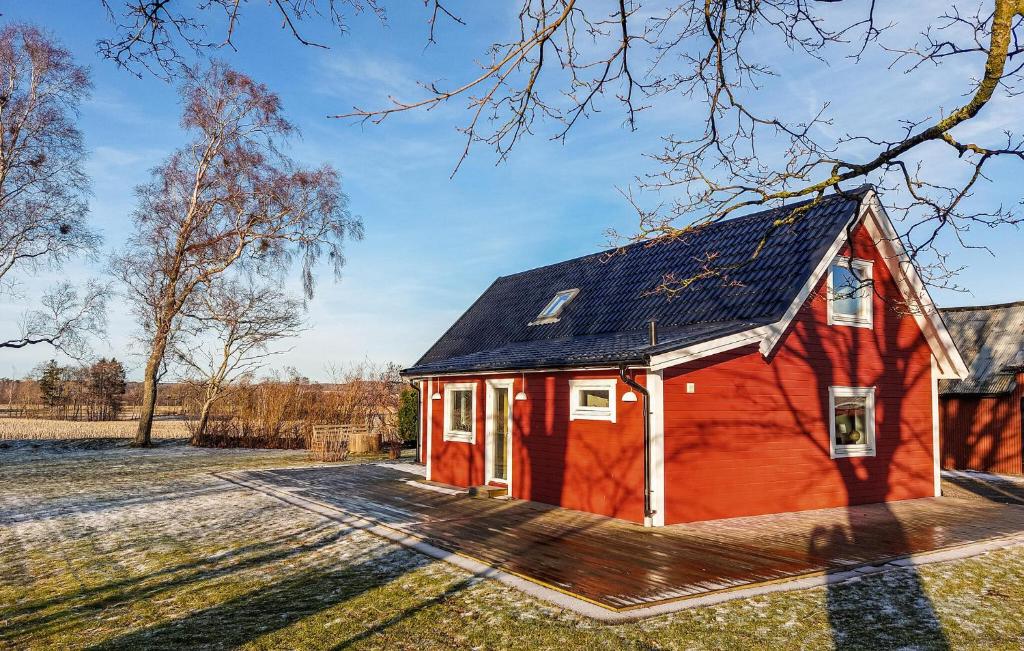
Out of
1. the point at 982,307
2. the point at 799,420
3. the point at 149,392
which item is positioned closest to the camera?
the point at 799,420

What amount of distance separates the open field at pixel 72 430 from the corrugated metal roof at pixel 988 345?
28.7 meters

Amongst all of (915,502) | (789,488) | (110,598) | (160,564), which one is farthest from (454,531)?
(915,502)

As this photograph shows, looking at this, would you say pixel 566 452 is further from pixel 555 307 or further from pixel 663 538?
pixel 555 307

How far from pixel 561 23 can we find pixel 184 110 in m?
24.1

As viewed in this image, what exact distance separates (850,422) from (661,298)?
4.04m

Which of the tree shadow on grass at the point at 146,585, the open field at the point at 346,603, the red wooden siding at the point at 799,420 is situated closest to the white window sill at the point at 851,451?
the red wooden siding at the point at 799,420

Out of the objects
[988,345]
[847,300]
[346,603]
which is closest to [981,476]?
[988,345]

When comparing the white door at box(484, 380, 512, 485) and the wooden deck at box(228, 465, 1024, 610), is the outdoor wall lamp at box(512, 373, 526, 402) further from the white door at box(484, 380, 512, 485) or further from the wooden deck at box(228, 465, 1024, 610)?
the wooden deck at box(228, 465, 1024, 610)

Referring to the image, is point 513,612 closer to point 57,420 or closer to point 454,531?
point 454,531

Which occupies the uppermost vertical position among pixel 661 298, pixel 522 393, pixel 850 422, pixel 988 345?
pixel 661 298

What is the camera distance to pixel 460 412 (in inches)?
612

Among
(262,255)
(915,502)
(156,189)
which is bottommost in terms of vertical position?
(915,502)

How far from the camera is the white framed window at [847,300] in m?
12.8

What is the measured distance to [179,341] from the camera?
89.7 feet
